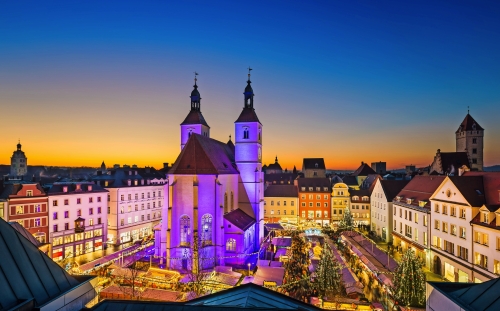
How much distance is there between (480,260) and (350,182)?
62467 millimetres

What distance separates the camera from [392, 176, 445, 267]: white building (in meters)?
38.7

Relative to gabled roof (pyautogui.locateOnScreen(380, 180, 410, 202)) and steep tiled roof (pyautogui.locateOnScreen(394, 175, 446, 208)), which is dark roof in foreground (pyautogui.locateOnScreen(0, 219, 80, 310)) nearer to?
steep tiled roof (pyautogui.locateOnScreen(394, 175, 446, 208))

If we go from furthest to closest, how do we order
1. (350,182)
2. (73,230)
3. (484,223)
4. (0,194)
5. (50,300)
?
(350,182)
(73,230)
(0,194)
(484,223)
(50,300)

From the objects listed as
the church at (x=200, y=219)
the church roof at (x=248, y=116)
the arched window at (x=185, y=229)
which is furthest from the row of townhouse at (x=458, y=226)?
the arched window at (x=185, y=229)

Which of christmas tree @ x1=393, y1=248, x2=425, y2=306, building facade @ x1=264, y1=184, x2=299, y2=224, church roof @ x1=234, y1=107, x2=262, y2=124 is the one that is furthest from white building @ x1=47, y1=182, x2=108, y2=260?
christmas tree @ x1=393, y1=248, x2=425, y2=306

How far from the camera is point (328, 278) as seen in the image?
85.2 ft

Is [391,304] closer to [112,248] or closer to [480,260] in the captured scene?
[480,260]

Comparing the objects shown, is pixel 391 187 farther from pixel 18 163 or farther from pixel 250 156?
pixel 18 163

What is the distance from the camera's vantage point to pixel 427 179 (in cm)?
4531

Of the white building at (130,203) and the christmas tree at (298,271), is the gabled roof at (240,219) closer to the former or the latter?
the christmas tree at (298,271)

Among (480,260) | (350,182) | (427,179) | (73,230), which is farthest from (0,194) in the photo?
(350,182)

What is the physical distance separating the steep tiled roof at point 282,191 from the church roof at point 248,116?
26.7 m

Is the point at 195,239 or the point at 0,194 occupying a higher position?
the point at 0,194

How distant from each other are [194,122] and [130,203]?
18.6 m
